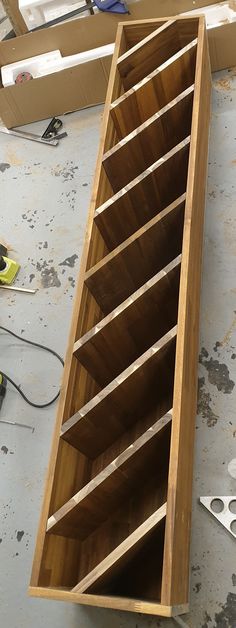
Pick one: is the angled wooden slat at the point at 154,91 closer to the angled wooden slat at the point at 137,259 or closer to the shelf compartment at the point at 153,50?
the shelf compartment at the point at 153,50

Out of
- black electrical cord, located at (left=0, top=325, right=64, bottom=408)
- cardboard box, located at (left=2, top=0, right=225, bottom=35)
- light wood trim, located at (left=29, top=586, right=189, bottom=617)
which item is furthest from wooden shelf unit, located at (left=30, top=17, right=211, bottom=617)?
cardboard box, located at (left=2, top=0, right=225, bottom=35)

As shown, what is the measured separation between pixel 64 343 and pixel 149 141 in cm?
75

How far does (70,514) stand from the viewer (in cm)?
117

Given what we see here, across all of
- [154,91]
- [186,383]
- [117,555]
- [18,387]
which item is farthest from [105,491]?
[154,91]

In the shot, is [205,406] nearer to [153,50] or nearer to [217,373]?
[217,373]

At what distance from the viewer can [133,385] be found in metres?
1.34

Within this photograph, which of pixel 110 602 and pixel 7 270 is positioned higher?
pixel 7 270

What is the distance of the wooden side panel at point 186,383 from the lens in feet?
3.57

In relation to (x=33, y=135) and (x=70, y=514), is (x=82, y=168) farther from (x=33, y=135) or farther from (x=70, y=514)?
(x=70, y=514)

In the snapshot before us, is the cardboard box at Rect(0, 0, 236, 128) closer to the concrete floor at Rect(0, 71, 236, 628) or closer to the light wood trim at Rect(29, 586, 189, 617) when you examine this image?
the concrete floor at Rect(0, 71, 236, 628)

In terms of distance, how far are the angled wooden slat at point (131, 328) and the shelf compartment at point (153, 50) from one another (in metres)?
0.99

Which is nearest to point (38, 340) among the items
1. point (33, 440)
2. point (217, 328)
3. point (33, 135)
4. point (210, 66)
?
point (33, 440)

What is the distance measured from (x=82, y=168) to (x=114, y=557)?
159 cm

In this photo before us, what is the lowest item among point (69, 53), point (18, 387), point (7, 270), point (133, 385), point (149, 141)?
point (18, 387)
